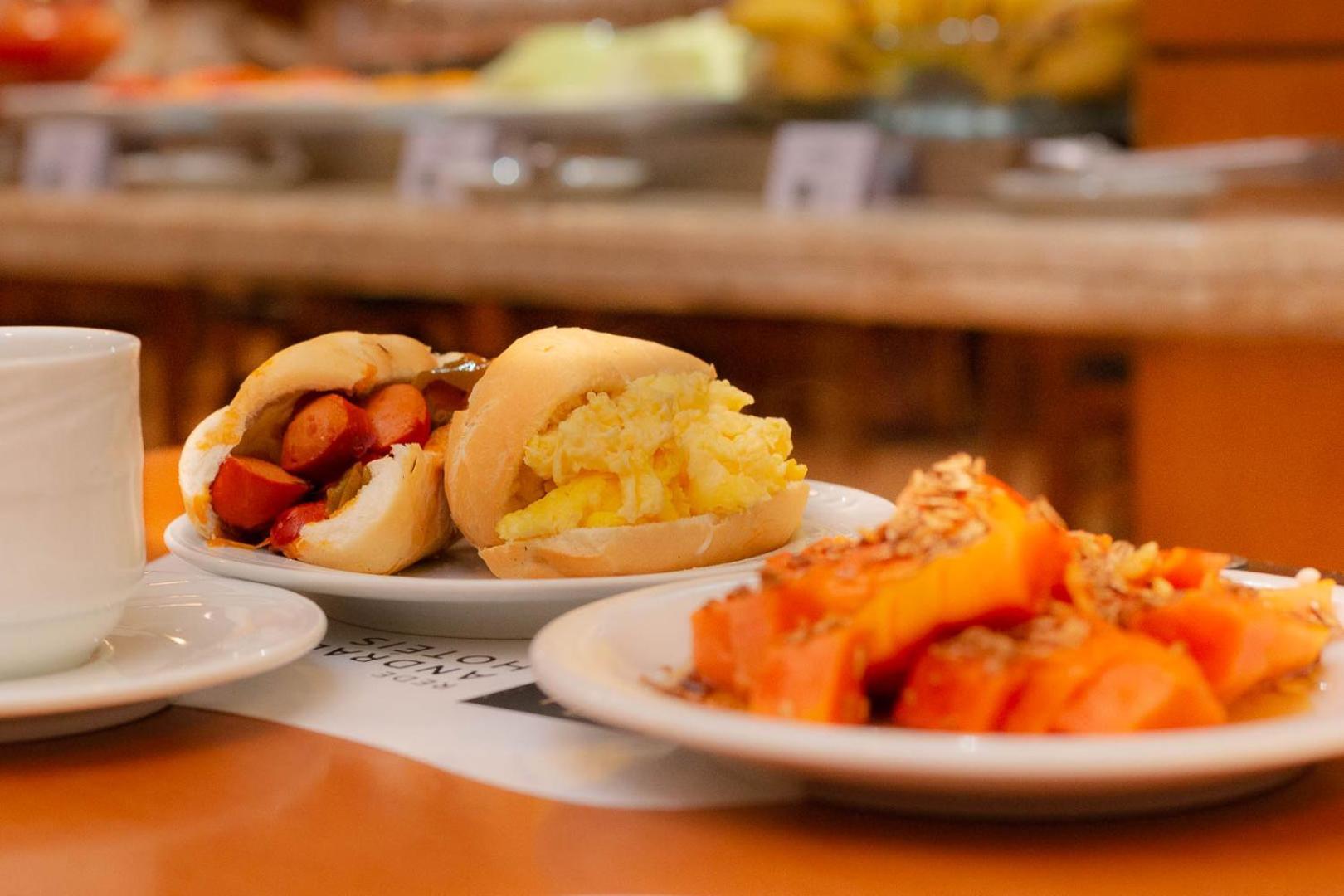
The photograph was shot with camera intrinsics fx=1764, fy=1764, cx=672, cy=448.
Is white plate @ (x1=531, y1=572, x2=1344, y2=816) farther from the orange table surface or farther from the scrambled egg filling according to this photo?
the scrambled egg filling

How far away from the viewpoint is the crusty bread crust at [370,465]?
0.84 meters

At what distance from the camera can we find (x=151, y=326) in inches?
131

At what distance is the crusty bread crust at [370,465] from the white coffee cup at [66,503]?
0.14 metres

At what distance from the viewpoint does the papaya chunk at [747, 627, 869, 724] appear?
1.84 feet

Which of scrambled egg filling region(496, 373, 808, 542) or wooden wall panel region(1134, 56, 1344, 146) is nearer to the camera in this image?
scrambled egg filling region(496, 373, 808, 542)

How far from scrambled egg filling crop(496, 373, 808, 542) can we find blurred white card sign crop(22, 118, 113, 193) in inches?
105

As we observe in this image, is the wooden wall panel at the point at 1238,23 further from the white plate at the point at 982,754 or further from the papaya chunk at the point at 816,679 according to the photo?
the papaya chunk at the point at 816,679

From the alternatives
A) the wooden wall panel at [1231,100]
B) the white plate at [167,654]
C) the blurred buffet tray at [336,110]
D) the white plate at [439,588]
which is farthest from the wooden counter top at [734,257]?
the white plate at [167,654]

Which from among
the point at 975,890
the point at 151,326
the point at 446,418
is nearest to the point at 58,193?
the point at 151,326

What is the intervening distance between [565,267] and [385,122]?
2.50ft

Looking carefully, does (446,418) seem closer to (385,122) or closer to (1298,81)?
(1298,81)

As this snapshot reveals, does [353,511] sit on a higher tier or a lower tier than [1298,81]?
lower

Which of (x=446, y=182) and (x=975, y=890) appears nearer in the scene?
(x=975, y=890)

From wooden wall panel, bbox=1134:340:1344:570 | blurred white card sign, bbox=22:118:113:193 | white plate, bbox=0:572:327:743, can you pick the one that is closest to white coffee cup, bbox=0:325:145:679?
white plate, bbox=0:572:327:743
